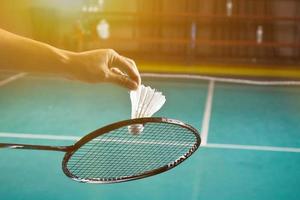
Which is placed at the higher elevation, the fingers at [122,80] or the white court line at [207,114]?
the fingers at [122,80]

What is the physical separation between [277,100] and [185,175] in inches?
139

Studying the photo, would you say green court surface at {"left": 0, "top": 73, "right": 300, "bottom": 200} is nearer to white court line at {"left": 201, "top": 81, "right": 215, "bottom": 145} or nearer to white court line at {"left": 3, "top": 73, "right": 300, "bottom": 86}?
white court line at {"left": 201, "top": 81, "right": 215, "bottom": 145}

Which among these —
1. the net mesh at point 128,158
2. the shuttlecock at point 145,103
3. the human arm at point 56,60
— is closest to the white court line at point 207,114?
the net mesh at point 128,158

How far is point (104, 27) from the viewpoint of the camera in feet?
37.2

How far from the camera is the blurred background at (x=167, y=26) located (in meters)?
11.1

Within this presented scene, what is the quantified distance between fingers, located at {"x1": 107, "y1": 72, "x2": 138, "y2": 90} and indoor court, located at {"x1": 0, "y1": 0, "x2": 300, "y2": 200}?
0.82ft

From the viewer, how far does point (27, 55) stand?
1.36 meters

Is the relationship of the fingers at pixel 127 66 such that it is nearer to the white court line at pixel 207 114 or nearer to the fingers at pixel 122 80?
the fingers at pixel 122 80

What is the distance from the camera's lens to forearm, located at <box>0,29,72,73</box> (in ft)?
4.38

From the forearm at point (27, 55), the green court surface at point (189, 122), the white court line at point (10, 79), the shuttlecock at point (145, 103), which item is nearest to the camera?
the forearm at point (27, 55)

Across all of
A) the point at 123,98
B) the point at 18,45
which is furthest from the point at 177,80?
the point at 18,45

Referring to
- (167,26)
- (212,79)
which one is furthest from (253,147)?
(167,26)

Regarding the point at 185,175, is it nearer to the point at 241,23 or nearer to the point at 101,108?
the point at 101,108

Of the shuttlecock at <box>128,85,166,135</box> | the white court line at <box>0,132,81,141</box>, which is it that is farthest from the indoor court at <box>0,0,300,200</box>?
the shuttlecock at <box>128,85,166,135</box>
